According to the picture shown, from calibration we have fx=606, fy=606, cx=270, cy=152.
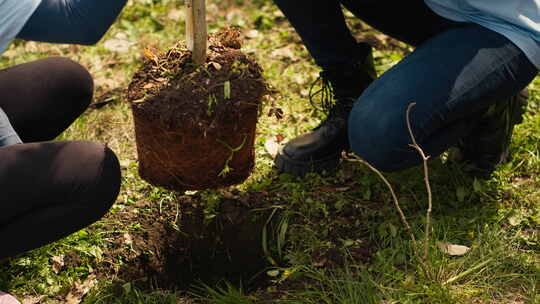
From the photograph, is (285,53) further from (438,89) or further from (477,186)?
(438,89)

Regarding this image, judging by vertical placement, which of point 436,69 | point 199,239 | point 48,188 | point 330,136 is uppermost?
point 436,69

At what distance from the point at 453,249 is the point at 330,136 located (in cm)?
67

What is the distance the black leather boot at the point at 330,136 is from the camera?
235cm

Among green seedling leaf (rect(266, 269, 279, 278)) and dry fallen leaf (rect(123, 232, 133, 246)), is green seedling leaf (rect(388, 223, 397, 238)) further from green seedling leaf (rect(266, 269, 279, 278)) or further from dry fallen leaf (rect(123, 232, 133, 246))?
dry fallen leaf (rect(123, 232, 133, 246))

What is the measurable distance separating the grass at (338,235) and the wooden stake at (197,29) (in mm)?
275

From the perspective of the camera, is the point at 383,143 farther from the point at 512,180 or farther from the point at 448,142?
the point at 512,180

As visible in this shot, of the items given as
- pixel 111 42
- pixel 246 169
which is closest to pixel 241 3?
pixel 111 42

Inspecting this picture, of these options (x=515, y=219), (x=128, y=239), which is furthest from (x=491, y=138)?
(x=128, y=239)

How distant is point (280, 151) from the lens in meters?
2.47

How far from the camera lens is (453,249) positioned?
2.00 metres

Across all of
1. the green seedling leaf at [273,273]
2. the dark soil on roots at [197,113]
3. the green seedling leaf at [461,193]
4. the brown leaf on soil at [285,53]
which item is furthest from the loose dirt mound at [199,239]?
the brown leaf on soil at [285,53]

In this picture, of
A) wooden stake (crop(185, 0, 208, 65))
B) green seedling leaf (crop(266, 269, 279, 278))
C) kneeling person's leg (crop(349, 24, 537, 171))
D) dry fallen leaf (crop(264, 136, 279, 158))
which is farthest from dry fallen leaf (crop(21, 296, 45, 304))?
kneeling person's leg (crop(349, 24, 537, 171))

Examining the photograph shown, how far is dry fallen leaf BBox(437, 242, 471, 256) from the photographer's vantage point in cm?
198

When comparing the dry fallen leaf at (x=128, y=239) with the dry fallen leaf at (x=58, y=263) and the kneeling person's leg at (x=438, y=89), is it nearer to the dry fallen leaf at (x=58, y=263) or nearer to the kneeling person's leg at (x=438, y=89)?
the dry fallen leaf at (x=58, y=263)
